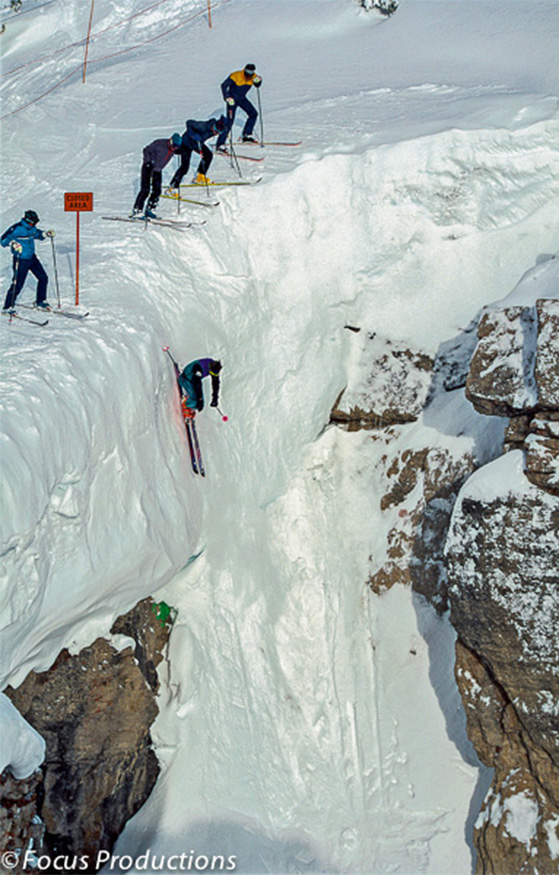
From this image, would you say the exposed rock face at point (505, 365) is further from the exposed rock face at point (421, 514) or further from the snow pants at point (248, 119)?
the snow pants at point (248, 119)

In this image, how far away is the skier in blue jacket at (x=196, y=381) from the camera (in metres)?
12.1

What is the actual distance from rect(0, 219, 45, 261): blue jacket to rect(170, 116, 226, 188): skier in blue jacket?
3155 mm

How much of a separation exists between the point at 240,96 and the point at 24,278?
19.3ft

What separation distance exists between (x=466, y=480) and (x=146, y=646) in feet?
15.7

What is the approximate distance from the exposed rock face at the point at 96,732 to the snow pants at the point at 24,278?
14.0 ft

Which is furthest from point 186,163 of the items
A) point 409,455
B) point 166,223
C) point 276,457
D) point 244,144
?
point 409,455

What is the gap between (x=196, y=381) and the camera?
1224 centimetres

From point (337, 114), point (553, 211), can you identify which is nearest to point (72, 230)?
point (337, 114)

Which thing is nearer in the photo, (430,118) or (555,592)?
(555,592)

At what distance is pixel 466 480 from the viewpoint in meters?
12.1

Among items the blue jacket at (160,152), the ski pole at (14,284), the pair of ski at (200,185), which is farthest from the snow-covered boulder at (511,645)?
the blue jacket at (160,152)

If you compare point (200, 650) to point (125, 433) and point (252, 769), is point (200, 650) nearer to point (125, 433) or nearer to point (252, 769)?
point (252, 769)

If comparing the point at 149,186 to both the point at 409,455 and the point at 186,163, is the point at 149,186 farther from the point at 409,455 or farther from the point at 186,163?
the point at 409,455

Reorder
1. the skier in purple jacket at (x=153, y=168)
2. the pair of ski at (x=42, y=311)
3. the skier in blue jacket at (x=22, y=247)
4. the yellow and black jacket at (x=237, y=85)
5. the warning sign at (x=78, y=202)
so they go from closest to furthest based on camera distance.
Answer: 1. the skier in blue jacket at (x=22, y=247)
2. the pair of ski at (x=42, y=311)
3. the warning sign at (x=78, y=202)
4. the skier in purple jacket at (x=153, y=168)
5. the yellow and black jacket at (x=237, y=85)
